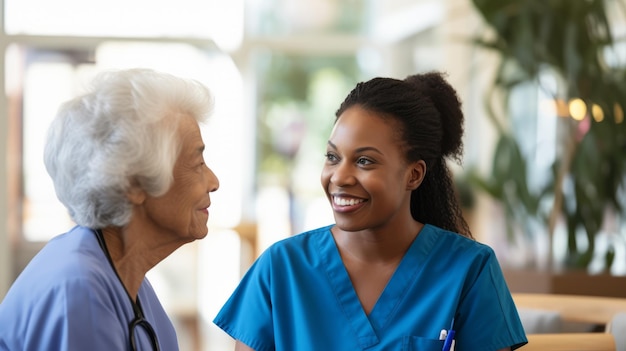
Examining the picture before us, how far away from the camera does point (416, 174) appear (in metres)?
2.08

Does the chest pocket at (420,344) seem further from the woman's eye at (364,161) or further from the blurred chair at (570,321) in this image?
the woman's eye at (364,161)

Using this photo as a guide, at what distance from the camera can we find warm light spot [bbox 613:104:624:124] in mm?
4387

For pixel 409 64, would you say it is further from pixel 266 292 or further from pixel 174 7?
pixel 266 292

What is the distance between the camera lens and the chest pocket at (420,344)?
6.34ft

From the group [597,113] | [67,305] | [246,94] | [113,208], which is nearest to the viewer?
[67,305]

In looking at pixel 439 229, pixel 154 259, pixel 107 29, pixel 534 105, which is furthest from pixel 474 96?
pixel 154 259

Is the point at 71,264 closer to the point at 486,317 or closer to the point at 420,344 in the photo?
the point at 420,344

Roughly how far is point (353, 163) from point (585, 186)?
107 inches

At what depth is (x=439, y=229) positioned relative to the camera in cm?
213

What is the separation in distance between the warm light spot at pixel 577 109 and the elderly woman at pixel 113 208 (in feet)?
9.70

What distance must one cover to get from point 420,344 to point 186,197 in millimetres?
582

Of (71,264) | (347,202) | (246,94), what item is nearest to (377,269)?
(347,202)

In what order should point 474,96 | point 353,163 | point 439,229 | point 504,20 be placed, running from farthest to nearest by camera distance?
point 474,96, point 504,20, point 439,229, point 353,163

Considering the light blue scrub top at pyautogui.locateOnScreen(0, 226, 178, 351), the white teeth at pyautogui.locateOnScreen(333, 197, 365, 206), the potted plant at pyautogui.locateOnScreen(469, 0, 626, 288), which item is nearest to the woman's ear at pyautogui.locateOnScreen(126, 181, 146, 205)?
the light blue scrub top at pyautogui.locateOnScreen(0, 226, 178, 351)
